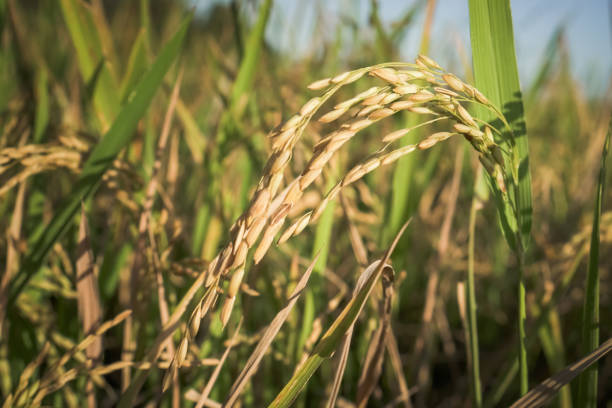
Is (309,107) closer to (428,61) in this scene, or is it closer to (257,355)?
(428,61)

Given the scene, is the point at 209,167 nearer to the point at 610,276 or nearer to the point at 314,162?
the point at 314,162

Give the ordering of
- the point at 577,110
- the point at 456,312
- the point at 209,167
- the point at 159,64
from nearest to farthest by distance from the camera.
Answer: the point at 159,64, the point at 209,167, the point at 456,312, the point at 577,110

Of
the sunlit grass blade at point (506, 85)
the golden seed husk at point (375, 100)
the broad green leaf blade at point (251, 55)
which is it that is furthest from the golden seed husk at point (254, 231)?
the broad green leaf blade at point (251, 55)

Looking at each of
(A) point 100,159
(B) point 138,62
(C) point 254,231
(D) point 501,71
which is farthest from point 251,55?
(C) point 254,231

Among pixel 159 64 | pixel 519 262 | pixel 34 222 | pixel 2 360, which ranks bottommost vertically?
pixel 2 360

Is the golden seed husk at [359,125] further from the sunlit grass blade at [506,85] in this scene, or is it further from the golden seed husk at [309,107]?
the sunlit grass blade at [506,85]

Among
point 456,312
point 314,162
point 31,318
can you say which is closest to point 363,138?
point 456,312

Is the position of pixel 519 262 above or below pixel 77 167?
below

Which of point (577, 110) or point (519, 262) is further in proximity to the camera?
point (577, 110)

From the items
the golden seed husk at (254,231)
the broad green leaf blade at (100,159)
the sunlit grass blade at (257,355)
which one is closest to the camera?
the golden seed husk at (254,231)
